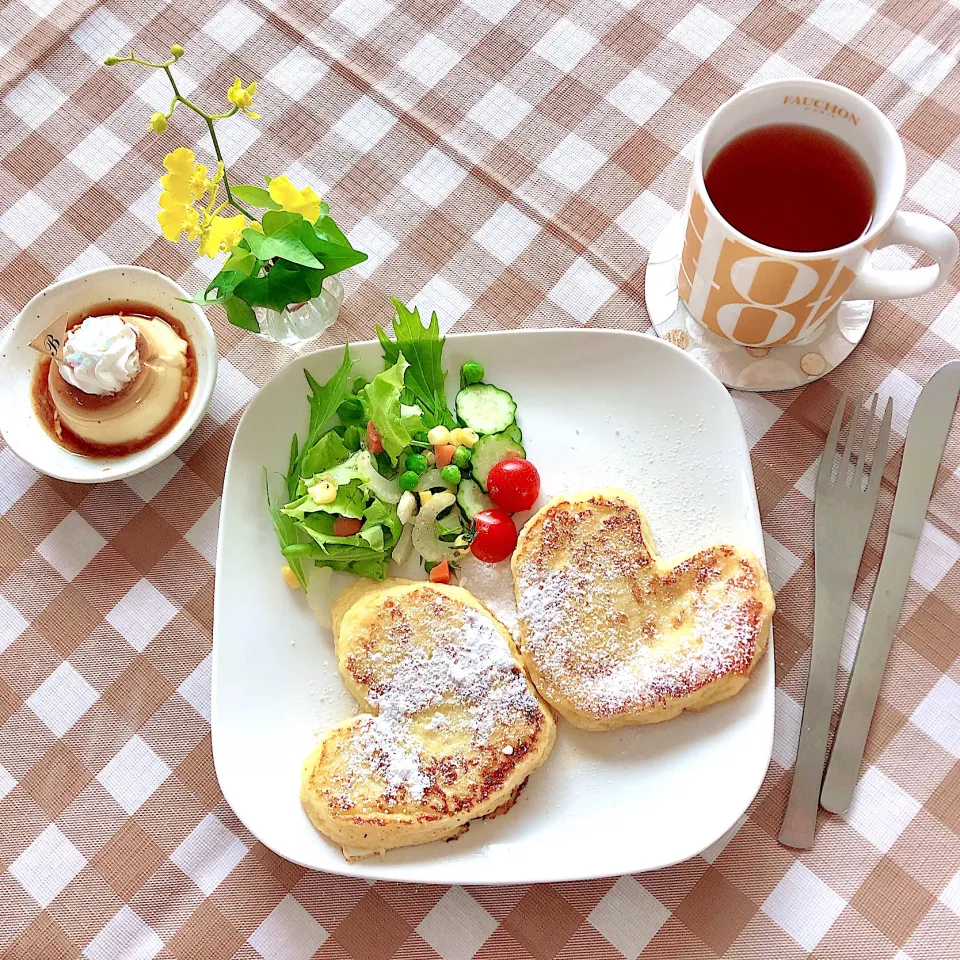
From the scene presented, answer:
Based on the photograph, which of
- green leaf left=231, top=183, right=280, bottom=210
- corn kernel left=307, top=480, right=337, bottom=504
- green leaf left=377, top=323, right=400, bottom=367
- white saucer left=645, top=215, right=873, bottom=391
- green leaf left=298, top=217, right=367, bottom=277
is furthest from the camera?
white saucer left=645, top=215, right=873, bottom=391

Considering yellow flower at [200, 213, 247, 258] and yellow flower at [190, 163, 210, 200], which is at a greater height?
yellow flower at [190, 163, 210, 200]

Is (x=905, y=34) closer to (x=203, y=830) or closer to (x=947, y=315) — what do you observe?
(x=947, y=315)

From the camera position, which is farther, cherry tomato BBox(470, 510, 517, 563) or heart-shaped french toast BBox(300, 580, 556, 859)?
cherry tomato BBox(470, 510, 517, 563)

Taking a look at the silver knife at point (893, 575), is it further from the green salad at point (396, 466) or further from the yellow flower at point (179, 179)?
the yellow flower at point (179, 179)

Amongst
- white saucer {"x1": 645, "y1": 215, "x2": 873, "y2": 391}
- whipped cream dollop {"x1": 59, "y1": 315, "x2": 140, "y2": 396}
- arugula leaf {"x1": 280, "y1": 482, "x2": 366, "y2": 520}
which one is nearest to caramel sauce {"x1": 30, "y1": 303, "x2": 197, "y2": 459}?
whipped cream dollop {"x1": 59, "y1": 315, "x2": 140, "y2": 396}

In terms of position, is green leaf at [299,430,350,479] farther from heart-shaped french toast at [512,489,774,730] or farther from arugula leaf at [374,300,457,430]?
heart-shaped french toast at [512,489,774,730]

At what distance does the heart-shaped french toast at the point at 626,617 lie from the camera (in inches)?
87.4

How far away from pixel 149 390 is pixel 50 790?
3.55ft

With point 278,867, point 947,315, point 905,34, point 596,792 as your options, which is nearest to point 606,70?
point 905,34

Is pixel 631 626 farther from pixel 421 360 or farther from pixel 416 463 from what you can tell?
pixel 421 360

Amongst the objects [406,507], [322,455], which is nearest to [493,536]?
[406,507]

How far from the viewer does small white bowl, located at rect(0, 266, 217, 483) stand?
7.99 ft

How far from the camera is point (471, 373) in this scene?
2.44 m

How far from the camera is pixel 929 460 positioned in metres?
2.50
